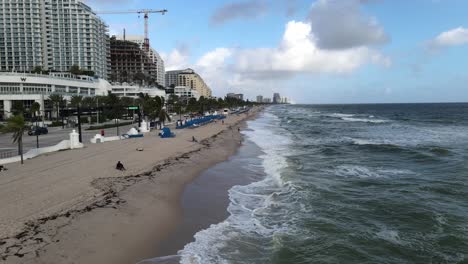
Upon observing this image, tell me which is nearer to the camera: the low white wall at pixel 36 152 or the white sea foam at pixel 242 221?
the white sea foam at pixel 242 221

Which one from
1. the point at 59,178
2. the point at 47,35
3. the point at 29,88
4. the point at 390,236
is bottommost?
the point at 390,236

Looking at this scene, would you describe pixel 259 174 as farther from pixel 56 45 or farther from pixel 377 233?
pixel 56 45

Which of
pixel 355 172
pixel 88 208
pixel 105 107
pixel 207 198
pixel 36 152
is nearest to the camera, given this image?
pixel 88 208

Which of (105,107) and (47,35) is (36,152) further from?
(47,35)

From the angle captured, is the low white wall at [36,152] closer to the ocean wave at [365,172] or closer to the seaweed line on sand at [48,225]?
the seaweed line on sand at [48,225]

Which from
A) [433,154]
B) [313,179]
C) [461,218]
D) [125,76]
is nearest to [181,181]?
[313,179]

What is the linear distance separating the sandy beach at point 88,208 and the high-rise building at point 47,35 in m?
136

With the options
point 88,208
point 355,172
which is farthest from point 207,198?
point 355,172

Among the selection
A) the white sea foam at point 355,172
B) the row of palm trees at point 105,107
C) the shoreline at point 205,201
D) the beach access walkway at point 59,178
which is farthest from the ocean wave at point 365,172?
the row of palm trees at point 105,107

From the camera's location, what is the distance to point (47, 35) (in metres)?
147

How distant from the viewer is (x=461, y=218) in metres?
14.7

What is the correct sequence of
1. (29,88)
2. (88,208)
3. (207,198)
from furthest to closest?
(29,88) < (207,198) < (88,208)

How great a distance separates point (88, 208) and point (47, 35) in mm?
153834

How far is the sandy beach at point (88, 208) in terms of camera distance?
1038cm
